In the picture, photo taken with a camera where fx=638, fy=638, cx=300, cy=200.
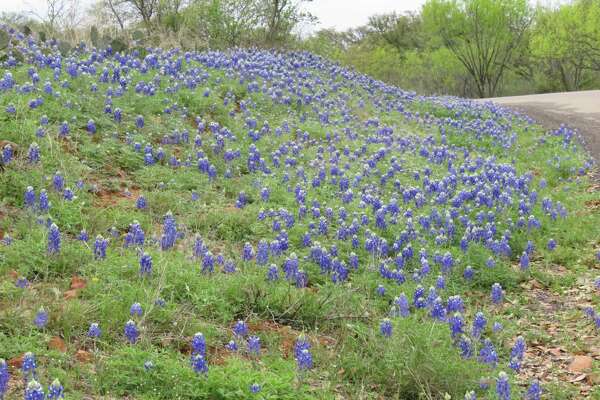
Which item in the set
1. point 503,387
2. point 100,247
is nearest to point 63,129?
point 100,247

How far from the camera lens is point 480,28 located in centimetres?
3928

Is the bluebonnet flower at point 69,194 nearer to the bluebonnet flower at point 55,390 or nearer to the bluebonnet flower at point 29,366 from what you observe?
the bluebonnet flower at point 29,366

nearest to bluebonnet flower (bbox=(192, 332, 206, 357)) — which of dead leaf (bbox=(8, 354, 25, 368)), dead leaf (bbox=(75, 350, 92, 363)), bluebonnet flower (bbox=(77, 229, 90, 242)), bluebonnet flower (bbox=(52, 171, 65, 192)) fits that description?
dead leaf (bbox=(75, 350, 92, 363))

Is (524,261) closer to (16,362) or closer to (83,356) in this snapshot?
(83,356)

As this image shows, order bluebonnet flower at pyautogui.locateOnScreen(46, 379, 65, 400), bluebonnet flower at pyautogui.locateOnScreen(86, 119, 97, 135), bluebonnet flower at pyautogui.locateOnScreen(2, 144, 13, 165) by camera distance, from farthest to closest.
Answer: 1. bluebonnet flower at pyautogui.locateOnScreen(86, 119, 97, 135)
2. bluebonnet flower at pyautogui.locateOnScreen(2, 144, 13, 165)
3. bluebonnet flower at pyautogui.locateOnScreen(46, 379, 65, 400)

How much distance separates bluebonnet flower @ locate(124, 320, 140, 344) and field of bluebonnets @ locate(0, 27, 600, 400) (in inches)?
0.4

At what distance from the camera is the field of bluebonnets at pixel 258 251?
4.15m

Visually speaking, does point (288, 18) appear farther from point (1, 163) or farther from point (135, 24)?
point (1, 163)

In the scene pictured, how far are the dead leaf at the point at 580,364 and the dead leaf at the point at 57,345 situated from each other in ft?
12.5

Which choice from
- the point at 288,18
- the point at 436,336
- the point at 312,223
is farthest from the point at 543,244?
the point at 288,18

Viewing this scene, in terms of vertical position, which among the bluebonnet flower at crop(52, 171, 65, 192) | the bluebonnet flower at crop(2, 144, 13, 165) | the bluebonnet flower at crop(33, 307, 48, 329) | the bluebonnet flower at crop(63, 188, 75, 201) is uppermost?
the bluebonnet flower at crop(2, 144, 13, 165)

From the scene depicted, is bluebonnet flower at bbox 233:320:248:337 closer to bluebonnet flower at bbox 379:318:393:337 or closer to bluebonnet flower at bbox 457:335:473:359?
bluebonnet flower at bbox 379:318:393:337

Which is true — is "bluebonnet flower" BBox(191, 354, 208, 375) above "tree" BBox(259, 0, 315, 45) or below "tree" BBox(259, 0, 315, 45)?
below

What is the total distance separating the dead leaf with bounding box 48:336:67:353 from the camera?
13.0 ft
